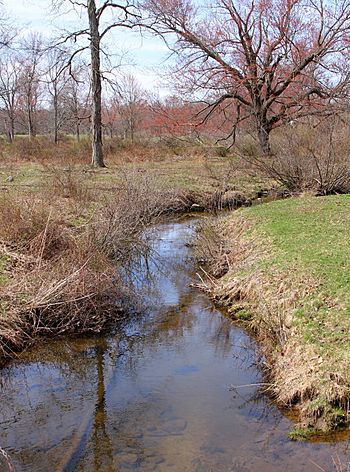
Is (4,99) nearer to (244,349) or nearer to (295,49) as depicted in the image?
(295,49)

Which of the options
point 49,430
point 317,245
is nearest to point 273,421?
point 49,430

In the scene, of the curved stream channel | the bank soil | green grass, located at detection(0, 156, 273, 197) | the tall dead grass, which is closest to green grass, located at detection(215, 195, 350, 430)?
the bank soil

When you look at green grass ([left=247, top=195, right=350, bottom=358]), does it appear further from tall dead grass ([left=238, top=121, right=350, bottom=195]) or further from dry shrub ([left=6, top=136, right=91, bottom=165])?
dry shrub ([left=6, top=136, right=91, bottom=165])

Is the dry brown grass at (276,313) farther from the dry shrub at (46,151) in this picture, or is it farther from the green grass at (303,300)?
the dry shrub at (46,151)

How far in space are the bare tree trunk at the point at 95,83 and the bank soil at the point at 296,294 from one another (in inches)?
470

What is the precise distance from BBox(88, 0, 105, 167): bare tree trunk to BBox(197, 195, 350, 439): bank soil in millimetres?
11927

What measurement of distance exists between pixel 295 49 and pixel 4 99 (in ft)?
86.9

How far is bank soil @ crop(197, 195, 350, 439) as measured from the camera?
18.3ft

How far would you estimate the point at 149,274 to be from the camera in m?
11.1

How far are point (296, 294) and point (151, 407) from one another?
2.90 metres

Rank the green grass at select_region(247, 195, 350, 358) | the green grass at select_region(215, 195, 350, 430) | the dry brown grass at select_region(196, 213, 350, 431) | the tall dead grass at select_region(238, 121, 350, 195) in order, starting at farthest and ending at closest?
Answer: the tall dead grass at select_region(238, 121, 350, 195)
the green grass at select_region(247, 195, 350, 358)
the green grass at select_region(215, 195, 350, 430)
the dry brown grass at select_region(196, 213, 350, 431)

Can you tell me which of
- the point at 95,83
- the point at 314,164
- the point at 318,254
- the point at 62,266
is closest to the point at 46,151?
the point at 95,83

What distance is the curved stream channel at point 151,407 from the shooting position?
16.3ft

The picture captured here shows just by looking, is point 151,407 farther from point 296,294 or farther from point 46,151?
point 46,151
